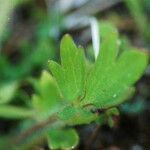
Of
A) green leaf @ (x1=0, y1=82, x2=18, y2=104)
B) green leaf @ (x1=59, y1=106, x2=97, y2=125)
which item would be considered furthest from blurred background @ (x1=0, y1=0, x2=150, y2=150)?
green leaf @ (x1=59, y1=106, x2=97, y2=125)

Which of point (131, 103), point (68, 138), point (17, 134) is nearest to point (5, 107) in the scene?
point (17, 134)

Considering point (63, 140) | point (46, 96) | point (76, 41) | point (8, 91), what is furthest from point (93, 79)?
point (76, 41)

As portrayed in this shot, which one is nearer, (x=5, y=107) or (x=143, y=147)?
(x=143, y=147)

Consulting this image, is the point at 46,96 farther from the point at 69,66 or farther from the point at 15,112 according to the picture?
the point at 69,66

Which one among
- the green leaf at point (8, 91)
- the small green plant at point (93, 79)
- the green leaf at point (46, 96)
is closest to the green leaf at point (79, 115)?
the small green plant at point (93, 79)

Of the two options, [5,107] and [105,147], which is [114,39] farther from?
[5,107]

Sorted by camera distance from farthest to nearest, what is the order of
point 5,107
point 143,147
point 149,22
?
point 149,22, point 5,107, point 143,147
